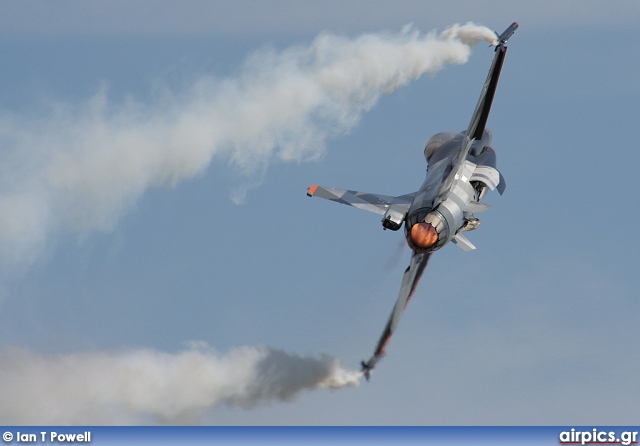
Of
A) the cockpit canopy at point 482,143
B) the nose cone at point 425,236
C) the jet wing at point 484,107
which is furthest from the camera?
the cockpit canopy at point 482,143

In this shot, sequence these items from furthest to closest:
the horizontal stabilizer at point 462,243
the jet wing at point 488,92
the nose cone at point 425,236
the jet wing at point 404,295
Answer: the jet wing at point 404,295 → the jet wing at point 488,92 → the horizontal stabilizer at point 462,243 → the nose cone at point 425,236

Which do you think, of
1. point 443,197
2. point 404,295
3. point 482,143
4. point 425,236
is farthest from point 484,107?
point 404,295

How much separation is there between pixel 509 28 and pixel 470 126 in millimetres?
6755

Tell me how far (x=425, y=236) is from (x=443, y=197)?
10.5 ft

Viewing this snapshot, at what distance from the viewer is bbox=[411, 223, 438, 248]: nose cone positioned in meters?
112

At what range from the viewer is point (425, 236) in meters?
112

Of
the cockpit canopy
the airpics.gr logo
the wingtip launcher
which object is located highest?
the wingtip launcher

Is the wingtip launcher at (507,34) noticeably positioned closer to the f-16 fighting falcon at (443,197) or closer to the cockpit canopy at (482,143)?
the f-16 fighting falcon at (443,197)

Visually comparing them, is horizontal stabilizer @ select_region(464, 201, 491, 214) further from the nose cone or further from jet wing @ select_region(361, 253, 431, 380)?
jet wing @ select_region(361, 253, 431, 380)

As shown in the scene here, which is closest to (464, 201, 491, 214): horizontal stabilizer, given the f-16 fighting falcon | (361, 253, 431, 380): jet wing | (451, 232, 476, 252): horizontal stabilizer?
the f-16 fighting falcon

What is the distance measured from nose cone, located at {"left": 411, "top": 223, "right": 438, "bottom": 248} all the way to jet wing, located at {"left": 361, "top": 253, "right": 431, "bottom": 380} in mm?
5361

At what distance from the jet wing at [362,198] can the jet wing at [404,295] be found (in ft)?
12.0

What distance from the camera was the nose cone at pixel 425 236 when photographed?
11169 cm

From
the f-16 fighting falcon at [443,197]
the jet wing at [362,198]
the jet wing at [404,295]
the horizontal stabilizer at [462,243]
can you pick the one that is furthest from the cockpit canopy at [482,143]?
the jet wing at [404,295]
